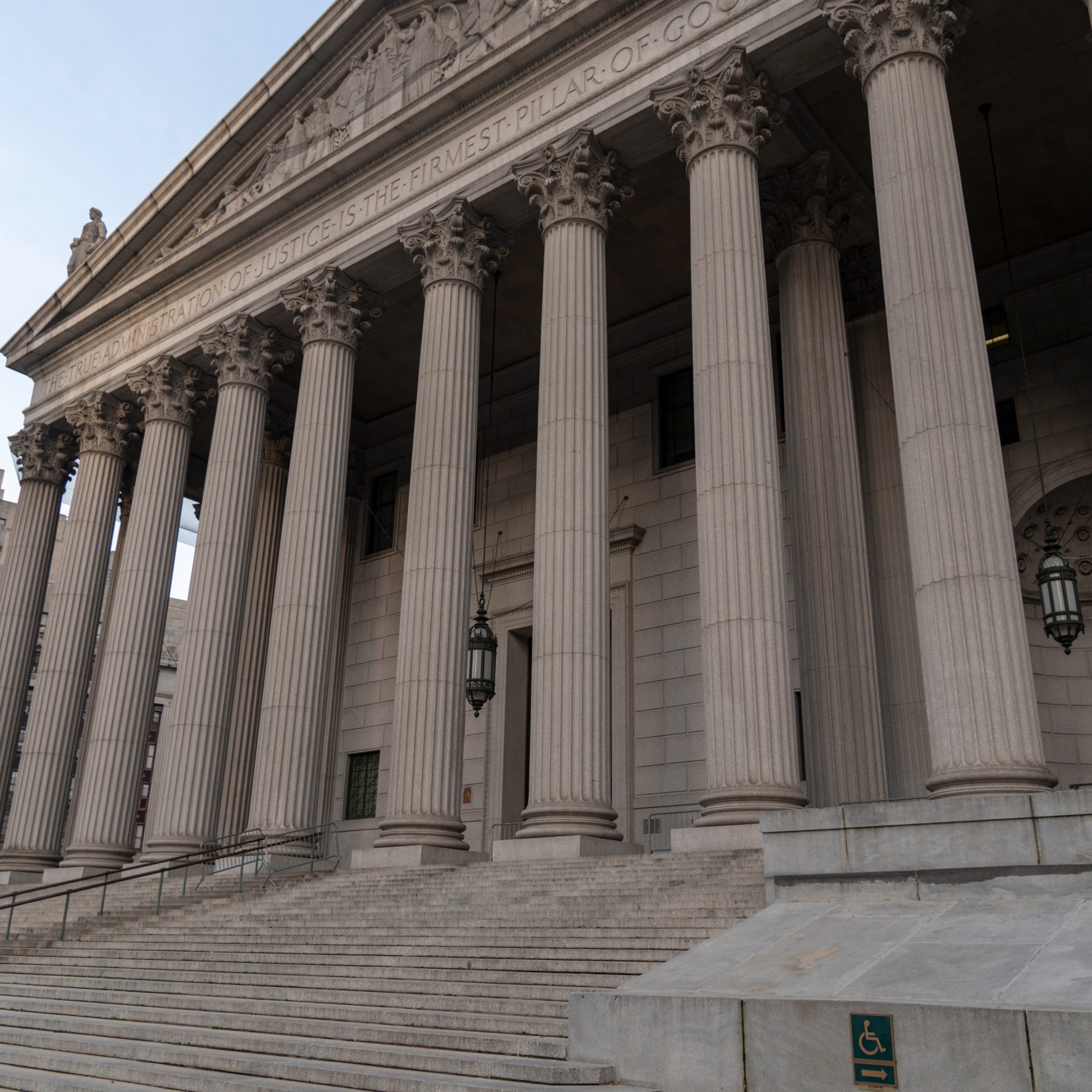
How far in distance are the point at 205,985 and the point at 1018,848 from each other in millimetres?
9923

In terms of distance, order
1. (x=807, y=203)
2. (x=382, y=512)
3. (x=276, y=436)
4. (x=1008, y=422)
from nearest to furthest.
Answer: (x=807, y=203) < (x=1008, y=422) < (x=276, y=436) < (x=382, y=512)

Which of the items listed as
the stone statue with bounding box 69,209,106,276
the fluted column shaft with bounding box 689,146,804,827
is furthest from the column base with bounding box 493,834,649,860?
the stone statue with bounding box 69,209,106,276

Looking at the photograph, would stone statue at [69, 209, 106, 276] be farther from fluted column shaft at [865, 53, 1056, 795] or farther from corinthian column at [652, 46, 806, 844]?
fluted column shaft at [865, 53, 1056, 795]

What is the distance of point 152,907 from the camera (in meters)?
20.3

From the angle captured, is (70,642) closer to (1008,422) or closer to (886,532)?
(886,532)

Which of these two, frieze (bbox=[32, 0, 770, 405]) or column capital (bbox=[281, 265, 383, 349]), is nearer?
frieze (bbox=[32, 0, 770, 405])

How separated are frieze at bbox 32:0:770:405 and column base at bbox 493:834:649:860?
13.8 m

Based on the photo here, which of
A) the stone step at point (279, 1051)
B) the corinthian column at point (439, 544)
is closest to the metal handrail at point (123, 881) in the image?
the corinthian column at point (439, 544)

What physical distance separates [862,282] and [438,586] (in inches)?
467

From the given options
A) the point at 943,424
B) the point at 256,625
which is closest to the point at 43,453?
the point at 256,625

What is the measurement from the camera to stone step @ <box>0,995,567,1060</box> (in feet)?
31.6

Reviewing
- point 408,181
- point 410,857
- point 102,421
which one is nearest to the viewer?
point 410,857

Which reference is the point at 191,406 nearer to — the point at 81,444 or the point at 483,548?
the point at 81,444

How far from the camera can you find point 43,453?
3325cm
